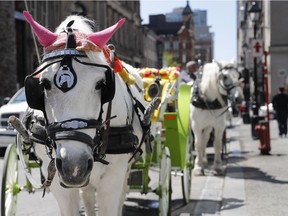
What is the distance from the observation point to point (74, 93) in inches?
139

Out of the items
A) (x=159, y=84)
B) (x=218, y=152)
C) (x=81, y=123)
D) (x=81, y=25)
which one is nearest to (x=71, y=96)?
(x=81, y=123)

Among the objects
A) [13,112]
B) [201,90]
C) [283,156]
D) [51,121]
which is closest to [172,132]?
[201,90]

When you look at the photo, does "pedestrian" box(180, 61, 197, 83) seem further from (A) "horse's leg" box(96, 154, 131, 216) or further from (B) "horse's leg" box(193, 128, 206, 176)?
(A) "horse's leg" box(96, 154, 131, 216)

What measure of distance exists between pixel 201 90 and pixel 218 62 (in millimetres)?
732

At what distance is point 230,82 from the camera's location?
10.8m

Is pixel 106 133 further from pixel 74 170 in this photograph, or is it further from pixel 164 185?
pixel 164 185

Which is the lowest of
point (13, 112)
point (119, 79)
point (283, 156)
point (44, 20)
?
point (283, 156)

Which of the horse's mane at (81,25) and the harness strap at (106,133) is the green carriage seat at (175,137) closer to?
the horse's mane at (81,25)

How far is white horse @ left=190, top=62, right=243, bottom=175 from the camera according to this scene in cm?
1080

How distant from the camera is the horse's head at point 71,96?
3402mm

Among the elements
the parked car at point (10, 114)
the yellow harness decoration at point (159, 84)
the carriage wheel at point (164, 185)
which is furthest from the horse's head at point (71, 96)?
the parked car at point (10, 114)

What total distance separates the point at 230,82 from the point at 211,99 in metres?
0.49

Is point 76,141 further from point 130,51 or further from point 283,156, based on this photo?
point 130,51

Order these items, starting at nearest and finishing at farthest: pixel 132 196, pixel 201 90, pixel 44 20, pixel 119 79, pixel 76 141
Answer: pixel 76 141
pixel 119 79
pixel 132 196
pixel 201 90
pixel 44 20
